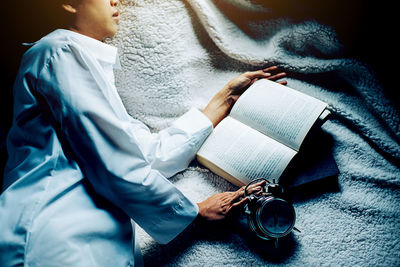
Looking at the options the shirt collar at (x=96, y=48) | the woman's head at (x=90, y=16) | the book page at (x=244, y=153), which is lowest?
the book page at (x=244, y=153)

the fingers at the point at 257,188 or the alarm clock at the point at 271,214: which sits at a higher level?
the fingers at the point at 257,188

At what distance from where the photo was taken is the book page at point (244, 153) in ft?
2.09

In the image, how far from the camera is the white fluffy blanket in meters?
0.61

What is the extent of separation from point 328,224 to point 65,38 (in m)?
0.76

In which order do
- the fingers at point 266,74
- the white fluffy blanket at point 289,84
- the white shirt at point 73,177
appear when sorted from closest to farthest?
the white shirt at point 73,177
the white fluffy blanket at point 289,84
the fingers at point 266,74

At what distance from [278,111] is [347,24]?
33cm

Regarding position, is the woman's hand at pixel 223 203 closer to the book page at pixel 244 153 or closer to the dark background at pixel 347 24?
the book page at pixel 244 153

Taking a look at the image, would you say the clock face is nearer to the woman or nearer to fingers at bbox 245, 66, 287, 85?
the woman

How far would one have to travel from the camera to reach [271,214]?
595 millimetres

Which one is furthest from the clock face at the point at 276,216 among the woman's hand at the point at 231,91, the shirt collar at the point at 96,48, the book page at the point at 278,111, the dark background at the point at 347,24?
the shirt collar at the point at 96,48

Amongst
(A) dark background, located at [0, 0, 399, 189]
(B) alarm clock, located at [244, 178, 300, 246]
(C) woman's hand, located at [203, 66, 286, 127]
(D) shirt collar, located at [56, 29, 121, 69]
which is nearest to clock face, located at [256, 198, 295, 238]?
(B) alarm clock, located at [244, 178, 300, 246]

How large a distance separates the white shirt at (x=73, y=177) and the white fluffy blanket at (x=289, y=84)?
12 cm

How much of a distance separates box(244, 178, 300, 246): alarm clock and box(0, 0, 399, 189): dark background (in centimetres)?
43

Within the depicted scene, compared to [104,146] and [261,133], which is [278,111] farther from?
[104,146]
